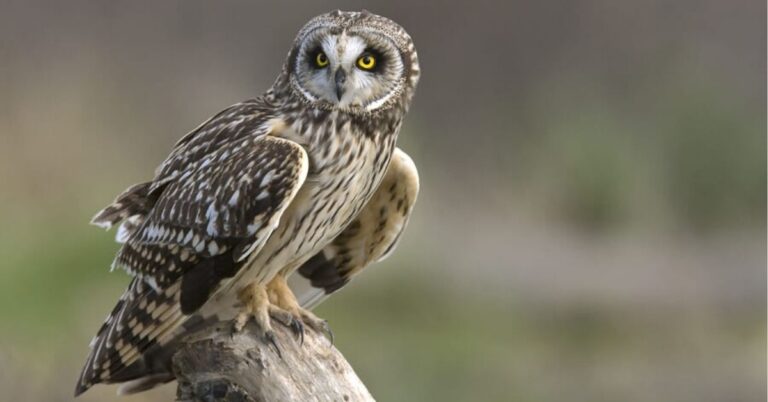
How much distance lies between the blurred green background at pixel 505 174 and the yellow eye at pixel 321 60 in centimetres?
381

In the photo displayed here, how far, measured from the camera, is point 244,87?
9484 mm

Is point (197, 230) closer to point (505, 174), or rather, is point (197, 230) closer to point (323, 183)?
point (323, 183)

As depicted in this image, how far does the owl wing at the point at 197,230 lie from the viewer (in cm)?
404

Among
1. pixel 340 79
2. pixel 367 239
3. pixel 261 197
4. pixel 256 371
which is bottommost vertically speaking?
pixel 256 371

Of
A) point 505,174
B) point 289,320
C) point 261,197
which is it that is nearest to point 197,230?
point 261,197

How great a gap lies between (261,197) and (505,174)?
5669 mm

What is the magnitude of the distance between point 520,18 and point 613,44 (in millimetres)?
595

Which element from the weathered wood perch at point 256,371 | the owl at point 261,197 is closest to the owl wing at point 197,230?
the owl at point 261,197

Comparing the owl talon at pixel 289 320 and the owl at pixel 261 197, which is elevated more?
the owl at pixel 261 197

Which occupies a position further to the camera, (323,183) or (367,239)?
(367,239)

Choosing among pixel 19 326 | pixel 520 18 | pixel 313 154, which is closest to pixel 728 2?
pixel 520 18

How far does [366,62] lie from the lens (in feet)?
13.7

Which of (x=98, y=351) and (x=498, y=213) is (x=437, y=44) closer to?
(x=498, y=213)

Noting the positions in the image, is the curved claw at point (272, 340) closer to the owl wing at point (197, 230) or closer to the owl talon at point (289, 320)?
the owl talon at point (289, 320)
